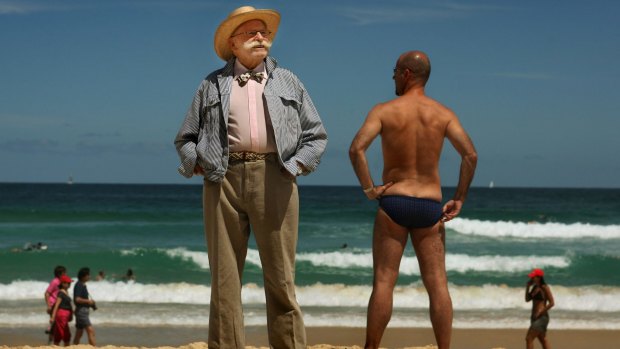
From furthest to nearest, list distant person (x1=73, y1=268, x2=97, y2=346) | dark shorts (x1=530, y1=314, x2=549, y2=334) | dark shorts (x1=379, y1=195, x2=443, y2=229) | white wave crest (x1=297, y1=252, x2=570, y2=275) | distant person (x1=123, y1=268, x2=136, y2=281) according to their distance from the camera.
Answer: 1. white wave crest (x1=297, y1=252, x2=570, y2=275)
2. distant person (x1=123, y1=268, x2=136, y2=281)
3. distant person (x1=73, y1=268, x2=97, y2=346)
4. dark shorts (x1=530, y1=314, x2=549, y2=334)
5. dark shorts (x1=379, y1=195, x2=443, y2=229)

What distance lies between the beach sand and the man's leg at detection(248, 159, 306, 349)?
6.54 metres

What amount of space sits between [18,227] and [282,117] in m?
34.2

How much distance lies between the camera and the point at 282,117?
562cm

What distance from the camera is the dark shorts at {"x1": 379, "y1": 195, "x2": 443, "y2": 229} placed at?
5848mm

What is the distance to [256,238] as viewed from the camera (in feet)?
18.6

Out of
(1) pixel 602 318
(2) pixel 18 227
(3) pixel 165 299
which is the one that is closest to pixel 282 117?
(1) pixel 602 318

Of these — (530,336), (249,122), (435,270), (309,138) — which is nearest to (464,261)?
(530,336)

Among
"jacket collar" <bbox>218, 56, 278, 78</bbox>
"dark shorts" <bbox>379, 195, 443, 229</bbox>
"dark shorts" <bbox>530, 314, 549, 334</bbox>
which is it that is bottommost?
"dark shorts" <bbox>530, 314, 549, 334</bbox>

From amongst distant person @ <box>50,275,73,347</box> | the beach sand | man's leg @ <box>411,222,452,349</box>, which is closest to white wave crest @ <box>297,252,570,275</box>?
the beach sand

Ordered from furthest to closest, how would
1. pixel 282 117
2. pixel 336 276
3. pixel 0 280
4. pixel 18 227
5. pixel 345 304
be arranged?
pixel 18 227, pixel 336 276, pixel 0 280, pixel 345 304, pixel 282 117

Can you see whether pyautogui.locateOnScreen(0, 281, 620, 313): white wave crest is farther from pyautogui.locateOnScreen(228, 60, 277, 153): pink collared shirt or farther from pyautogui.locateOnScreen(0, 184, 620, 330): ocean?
pyautogui.locateOnScreen(228, 60, 277, 153): pink collared shirt

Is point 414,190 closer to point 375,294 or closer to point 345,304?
point 375,294

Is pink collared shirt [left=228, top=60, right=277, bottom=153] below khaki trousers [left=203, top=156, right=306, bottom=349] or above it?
above

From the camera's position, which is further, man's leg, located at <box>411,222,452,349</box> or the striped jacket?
man's leg, located at <box>411,222,452,349</box>
